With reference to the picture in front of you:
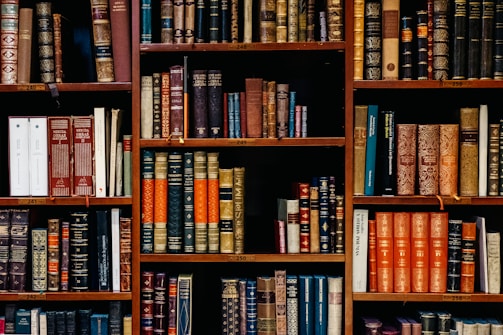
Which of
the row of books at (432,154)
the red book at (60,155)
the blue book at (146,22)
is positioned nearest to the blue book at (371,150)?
the row of books at (432,154)

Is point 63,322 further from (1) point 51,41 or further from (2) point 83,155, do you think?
(1) point 51,41

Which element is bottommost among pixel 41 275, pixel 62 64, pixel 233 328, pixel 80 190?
pixel 233 328

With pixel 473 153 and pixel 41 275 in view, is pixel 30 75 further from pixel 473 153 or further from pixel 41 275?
pixel 473 153

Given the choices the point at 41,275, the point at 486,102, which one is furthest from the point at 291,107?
the point at 41,275

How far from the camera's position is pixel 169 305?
2023 mm

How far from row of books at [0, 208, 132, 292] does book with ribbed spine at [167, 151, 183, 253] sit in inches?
6.0

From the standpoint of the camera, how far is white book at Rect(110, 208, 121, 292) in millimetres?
2027

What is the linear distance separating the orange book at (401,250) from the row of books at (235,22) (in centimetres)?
67

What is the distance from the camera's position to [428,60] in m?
1.99

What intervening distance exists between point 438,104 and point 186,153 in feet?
3.46

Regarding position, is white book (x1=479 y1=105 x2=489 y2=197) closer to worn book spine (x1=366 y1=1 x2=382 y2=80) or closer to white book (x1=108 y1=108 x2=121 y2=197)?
worn book spine (x1=366 y1=1 x2=382 y2=80)

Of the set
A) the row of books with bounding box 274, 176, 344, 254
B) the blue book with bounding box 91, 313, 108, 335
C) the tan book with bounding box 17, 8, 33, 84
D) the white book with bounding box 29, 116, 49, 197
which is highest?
the tan book with bounding box 17, 8, 33, 84

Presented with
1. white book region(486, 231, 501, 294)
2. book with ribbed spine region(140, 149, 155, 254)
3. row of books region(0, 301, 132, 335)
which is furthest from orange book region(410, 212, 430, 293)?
row of books region(0, 301, 132, 335)

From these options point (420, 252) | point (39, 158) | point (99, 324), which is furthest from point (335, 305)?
point (39, 158)
